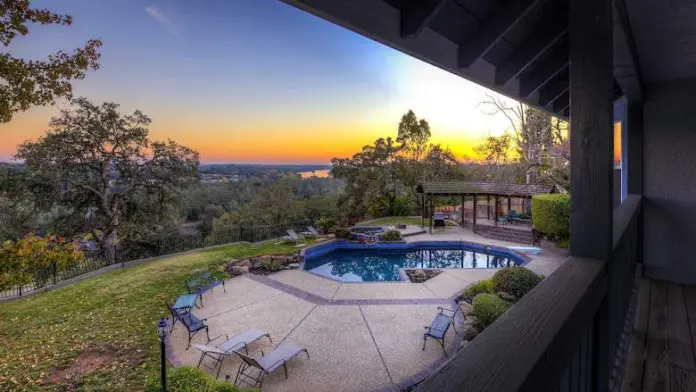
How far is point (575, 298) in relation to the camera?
1.09 meters

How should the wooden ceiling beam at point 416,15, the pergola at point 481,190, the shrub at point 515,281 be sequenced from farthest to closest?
the pergola at point 481,190 → the shrub at point 515,281 → the wooden ceiling beam at point 416,15

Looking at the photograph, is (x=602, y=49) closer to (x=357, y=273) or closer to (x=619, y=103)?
(x=619, y=103)

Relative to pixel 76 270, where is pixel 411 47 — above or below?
above

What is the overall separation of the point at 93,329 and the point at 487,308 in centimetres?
823

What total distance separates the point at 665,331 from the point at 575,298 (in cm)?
285

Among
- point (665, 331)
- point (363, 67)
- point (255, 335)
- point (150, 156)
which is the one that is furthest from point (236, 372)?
point (363, 67)

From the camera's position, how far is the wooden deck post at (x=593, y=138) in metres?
1.49

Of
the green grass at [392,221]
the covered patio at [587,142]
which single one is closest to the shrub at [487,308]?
the covered patio at [587,142]

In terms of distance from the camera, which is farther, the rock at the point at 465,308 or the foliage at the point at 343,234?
the foliage at the point at 343,234

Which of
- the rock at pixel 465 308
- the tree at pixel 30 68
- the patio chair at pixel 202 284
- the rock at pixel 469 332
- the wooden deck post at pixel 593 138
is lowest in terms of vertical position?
the rock at pixel 469 332

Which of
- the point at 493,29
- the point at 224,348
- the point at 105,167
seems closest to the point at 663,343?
the point at 493,29

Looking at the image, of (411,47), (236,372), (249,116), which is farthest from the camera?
(249,116)

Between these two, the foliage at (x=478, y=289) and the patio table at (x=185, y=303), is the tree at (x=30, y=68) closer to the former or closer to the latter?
the patio table at (x=185, y=303)

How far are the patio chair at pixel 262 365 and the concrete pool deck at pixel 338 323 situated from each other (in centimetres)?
16
